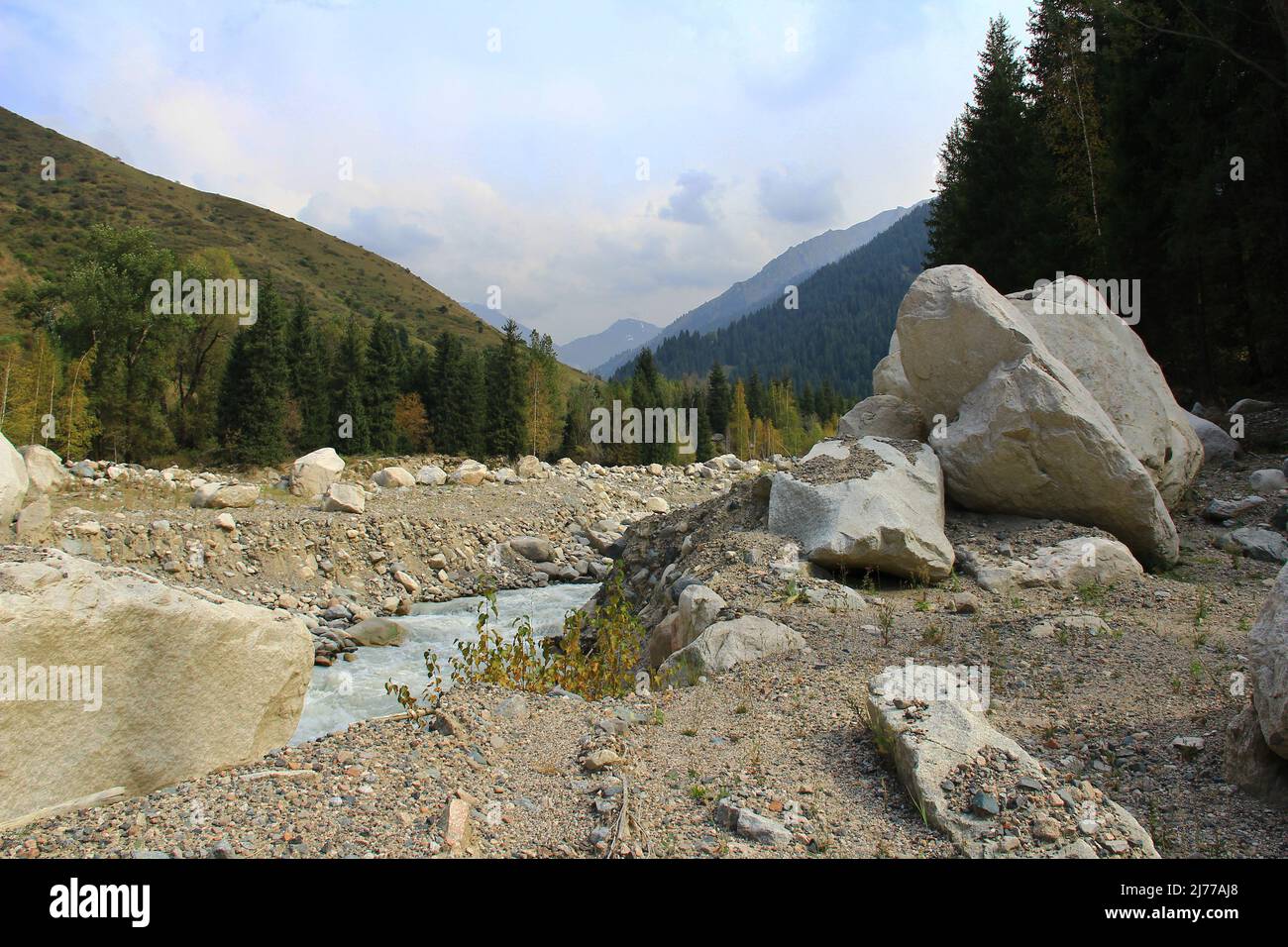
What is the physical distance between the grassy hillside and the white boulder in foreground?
50.1 metres

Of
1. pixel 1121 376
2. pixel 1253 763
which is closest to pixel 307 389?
pixel 1121 376

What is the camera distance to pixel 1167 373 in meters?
19.9

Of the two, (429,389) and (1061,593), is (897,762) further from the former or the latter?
(429,389)

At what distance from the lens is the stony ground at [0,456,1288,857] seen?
346 centimetres

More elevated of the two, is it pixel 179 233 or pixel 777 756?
pixel 179 233

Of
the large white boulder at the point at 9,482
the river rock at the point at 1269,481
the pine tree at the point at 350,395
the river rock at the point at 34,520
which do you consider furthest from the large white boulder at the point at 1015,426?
the pine tree at the point at 350,395

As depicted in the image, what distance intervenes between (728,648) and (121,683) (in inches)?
176

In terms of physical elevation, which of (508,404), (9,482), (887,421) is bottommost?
(9,482)

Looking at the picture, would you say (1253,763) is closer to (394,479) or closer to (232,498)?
(232,498)

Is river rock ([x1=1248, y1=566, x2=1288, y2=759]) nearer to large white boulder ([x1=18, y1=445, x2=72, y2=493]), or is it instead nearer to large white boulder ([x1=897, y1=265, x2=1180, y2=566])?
large white boulder ([x1=897, y1=265, x2=1180, y2=566])

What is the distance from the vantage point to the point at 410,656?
12.7m

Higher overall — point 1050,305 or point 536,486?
point 1050,305
